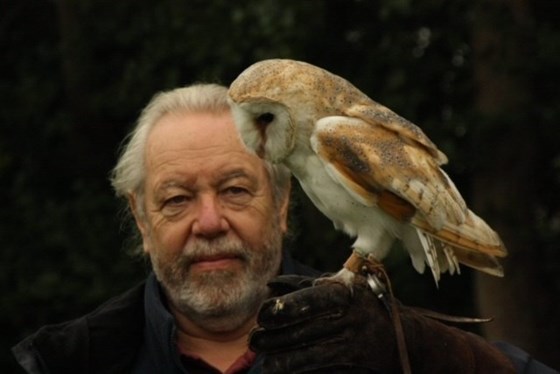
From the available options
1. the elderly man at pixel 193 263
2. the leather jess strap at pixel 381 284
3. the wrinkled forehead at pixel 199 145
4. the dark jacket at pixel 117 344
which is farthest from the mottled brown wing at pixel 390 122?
the dark jacket at pixel 117 344

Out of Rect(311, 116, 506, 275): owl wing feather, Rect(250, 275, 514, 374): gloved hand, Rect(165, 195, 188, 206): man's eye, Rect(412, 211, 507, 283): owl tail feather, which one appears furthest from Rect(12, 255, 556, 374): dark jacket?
Rect(311, 116, 506, 275): owl wing feather

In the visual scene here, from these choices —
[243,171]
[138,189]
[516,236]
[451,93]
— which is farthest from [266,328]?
[451,93]

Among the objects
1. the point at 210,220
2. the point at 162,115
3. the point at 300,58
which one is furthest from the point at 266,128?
the point at 300,58

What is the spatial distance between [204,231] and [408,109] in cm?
477

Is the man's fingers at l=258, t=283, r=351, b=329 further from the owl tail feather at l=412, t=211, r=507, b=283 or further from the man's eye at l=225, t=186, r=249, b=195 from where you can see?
the man's eye at l=225, t=186, r=249, b=195

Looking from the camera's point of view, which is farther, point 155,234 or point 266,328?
point 155,234

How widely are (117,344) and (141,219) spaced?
1.14 ft

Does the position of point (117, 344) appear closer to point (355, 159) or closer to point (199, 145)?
point (199, 145)

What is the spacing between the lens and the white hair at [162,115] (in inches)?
149

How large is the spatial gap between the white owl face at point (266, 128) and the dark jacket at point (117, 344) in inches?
34.2

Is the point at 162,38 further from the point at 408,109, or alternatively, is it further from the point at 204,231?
the point at 204,231

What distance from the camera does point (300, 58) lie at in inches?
319

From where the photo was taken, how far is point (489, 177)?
27.2 ft

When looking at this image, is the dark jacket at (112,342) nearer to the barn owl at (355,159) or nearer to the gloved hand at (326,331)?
the gloved hand at (326,331)
